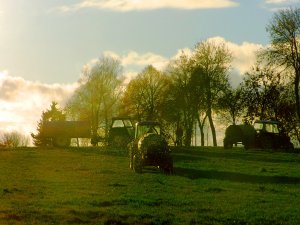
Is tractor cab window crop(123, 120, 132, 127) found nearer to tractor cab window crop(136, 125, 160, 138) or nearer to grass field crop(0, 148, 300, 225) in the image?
grass field crop(0, 148, 300, 225)

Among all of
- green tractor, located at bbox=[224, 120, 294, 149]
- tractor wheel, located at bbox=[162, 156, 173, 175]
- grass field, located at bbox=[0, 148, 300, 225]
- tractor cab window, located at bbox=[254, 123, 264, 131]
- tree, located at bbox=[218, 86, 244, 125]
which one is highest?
tree, located at bbox=[218, 86, 244, 125]

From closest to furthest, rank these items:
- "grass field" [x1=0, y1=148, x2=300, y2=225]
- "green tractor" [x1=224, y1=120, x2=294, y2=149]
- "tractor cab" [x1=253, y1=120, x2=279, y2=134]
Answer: "grass field" [x1=0, y1=148, x2=300, y2=225]
"green tractor" [x1=224, y1=120, x2=294, y2=149]
"tractor cab" [x1=253, y1=120, x2=279, y2=134]

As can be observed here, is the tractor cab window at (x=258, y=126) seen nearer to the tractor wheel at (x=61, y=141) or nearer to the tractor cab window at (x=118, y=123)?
the tractor cab window at (x=118, y=123)

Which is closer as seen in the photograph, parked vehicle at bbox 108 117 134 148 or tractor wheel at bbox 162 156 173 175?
tractor wheel at bbox 162 156 173 175

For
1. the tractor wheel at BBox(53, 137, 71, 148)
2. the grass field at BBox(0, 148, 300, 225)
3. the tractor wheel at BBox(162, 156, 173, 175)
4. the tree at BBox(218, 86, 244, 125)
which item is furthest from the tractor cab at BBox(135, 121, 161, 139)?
the tree at BBox(218, 86, 244, 125)

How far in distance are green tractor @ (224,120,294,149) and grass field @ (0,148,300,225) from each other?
630 inches

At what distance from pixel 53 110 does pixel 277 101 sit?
4115cm

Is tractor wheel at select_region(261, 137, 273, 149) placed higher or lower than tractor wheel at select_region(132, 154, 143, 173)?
higher

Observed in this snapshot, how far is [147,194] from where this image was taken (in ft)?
62.0

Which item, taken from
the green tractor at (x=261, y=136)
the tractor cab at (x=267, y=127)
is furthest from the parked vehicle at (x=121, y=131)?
the tractor cab at (x=267, y=127)

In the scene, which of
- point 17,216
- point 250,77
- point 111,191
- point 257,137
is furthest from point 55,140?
point 17,216

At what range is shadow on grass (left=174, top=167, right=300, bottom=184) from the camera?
24.6 m

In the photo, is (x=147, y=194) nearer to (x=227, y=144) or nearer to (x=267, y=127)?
(x=267, y=127)

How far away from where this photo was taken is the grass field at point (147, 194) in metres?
14.3
